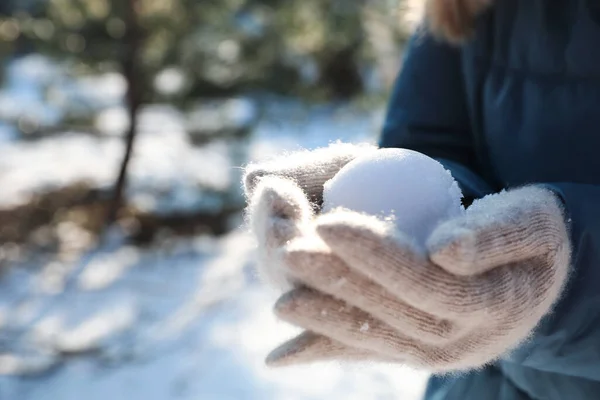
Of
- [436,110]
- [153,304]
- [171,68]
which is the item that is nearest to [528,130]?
[436,110]

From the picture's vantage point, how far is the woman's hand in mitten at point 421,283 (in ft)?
1.72

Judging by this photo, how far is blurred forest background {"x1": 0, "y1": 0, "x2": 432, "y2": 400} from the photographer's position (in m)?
2.51

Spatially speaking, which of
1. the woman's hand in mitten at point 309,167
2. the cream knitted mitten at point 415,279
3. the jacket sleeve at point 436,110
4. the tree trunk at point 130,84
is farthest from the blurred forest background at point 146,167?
the cream knitted mitten at point 415,279

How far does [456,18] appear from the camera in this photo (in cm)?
93

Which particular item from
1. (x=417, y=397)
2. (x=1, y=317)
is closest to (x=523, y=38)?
(x=417, y=397)

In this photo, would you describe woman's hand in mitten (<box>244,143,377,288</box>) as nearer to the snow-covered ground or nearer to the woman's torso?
the woman's torso

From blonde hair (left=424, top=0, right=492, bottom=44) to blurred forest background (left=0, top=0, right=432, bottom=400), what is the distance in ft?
5.27

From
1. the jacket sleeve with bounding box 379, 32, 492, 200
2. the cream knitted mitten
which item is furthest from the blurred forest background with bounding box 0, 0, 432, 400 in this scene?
the cream knitted mitten

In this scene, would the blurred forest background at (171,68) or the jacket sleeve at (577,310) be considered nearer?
the jacket sleeve at (577,310)

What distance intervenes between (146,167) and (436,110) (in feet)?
9.92

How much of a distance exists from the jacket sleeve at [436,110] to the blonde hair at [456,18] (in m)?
0.02

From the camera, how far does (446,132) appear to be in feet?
3.18

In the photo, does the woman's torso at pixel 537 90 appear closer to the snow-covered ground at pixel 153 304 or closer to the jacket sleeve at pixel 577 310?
the jacket sleeve at pixel 577 310

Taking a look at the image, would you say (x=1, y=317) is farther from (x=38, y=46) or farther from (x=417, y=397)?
(x=417, y=397)
